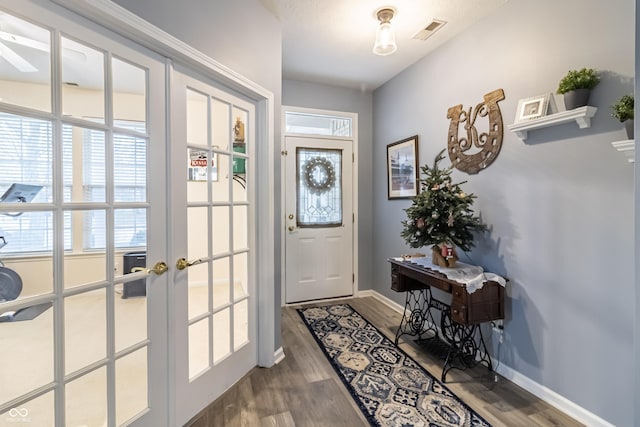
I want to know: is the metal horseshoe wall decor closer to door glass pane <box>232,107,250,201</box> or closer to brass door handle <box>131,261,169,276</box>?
door glass pane <box>232,107,250,201</box>

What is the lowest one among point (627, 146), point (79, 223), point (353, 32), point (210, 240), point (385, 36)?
point (210, 240)

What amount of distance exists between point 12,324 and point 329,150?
10.4 feet

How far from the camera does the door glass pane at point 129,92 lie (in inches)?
52.8

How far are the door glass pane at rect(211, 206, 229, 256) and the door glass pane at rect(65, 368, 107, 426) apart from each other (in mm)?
801

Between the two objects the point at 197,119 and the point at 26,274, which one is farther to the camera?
the point at 197,119

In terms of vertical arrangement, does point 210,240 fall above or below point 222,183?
below

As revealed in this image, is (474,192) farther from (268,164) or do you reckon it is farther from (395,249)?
(268,164)

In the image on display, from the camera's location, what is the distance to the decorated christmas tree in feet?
7.17

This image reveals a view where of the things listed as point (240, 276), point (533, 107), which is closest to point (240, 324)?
point (240, 276)

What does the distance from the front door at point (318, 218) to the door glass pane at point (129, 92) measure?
2.15m

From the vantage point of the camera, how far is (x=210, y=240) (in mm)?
1814

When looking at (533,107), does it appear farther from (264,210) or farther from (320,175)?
(320,175)

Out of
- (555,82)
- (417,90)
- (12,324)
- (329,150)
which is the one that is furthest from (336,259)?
(12,324)

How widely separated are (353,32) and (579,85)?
5.47ft
